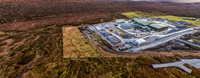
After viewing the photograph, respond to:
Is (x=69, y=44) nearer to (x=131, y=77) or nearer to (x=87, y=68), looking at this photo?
(x=87, y=68)

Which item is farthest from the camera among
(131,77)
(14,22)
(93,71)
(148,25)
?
(14,22)

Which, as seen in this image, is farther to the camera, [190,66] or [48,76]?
[190,66]

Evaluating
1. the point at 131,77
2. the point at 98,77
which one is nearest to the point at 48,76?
the point at 98,77

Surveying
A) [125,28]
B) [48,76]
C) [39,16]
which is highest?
[39,16]

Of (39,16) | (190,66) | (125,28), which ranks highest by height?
(39,16)

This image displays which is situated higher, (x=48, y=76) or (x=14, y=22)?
(x=14, y=22)

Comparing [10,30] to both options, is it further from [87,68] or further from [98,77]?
[98,77]

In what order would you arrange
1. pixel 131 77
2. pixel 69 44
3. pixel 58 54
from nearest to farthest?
pixel 131 77 → pixel 58 54 → pixel 69 44

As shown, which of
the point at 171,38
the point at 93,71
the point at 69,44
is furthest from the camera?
the point at 171,38

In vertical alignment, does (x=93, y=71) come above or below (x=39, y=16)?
below

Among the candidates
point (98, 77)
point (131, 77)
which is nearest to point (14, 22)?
point (98, 77)
